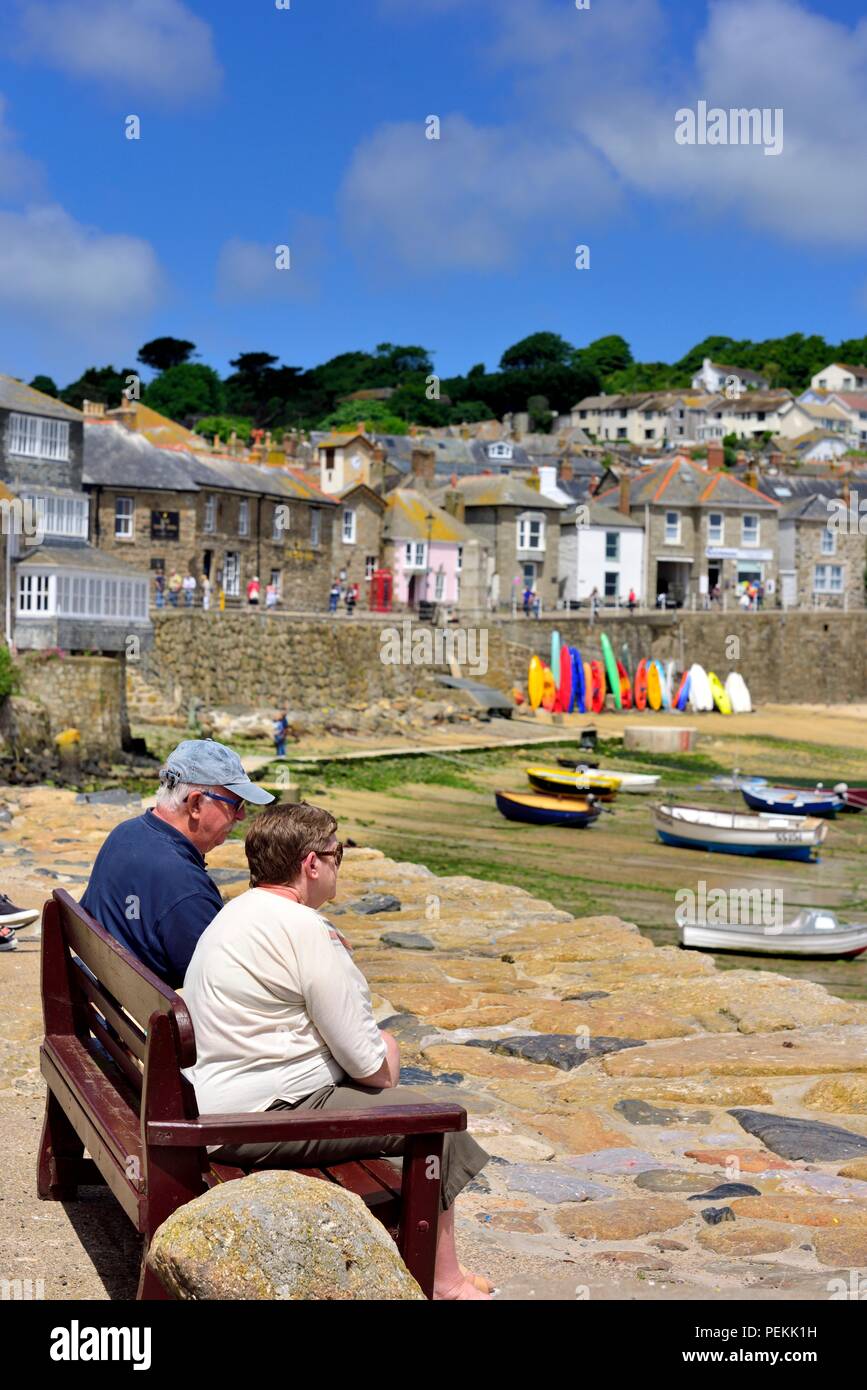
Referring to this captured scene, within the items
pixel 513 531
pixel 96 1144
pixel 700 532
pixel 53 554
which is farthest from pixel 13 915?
pixel 700 532

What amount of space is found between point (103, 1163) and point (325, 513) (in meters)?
48.8

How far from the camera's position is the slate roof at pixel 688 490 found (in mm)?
63312

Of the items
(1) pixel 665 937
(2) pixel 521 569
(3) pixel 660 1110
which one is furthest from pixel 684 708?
(3) pixel 660 1110

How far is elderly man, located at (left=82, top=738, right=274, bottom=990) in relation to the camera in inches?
195

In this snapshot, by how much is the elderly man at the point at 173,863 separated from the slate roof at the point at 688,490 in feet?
194

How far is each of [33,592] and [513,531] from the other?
1162 inches

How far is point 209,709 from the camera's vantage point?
3844cm

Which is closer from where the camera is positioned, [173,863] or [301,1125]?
[301,1125]

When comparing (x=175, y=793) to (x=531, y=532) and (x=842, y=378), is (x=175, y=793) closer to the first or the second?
(x=531, y=532)

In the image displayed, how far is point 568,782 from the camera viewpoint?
29922mm

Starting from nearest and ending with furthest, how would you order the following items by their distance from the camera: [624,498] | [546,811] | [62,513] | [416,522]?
[546,811] < [62,513] < [416,522] < [624,498]

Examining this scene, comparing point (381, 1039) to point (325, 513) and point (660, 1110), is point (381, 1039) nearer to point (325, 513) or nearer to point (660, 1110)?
point (660, 1110)

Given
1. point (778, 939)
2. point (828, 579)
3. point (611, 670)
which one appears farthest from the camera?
point (828, 579)

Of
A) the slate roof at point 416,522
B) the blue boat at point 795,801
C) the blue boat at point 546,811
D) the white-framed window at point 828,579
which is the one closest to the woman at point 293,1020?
the blue boat at point 546,811
